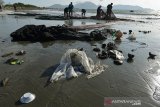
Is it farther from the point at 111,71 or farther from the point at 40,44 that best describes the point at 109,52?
the point at 40,44

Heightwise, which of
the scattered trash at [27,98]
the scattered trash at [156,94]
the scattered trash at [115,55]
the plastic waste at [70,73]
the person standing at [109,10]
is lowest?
the scattered trash at [156,94]

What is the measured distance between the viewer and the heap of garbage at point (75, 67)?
6943 mm

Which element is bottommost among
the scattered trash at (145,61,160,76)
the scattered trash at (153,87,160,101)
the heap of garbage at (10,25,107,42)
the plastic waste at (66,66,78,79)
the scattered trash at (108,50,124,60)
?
the scattered trash at (153,87,160,101)

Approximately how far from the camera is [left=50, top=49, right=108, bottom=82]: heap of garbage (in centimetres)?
694

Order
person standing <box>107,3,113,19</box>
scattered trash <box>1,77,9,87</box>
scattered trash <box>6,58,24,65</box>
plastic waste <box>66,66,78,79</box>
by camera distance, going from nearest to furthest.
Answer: scattered trash <box>1,77,9,87</box> → plastic waste <box>66,66,78,79</box> → scattered trash <box>6,58,24,65</box> → person standing <box>107,3,113,19</box>

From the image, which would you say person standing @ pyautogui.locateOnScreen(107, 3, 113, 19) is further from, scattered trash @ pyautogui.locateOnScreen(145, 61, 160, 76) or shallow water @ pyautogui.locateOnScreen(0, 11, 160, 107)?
scattered trash @ pyautogui.locateOnScreen(145, 61, 160, 76)

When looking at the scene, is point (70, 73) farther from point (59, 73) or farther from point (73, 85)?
point (73, 85)

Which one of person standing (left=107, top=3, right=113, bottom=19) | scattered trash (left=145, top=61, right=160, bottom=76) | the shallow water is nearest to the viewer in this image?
the shallow water

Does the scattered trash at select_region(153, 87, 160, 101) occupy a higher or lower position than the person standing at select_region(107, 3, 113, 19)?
lower

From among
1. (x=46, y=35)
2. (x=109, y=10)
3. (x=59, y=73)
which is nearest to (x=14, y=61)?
(x=59, y=73)

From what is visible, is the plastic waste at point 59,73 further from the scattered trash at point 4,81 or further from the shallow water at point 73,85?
the scattered trash at point 4,81

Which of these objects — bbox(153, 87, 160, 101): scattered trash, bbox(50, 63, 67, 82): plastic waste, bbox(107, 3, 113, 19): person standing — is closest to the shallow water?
bbox(153, 87, 160, 101): scattered trash

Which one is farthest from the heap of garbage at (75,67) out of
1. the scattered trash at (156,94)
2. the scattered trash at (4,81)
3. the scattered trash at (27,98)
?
the scattered trash at (156,94)

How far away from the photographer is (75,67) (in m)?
7.52
